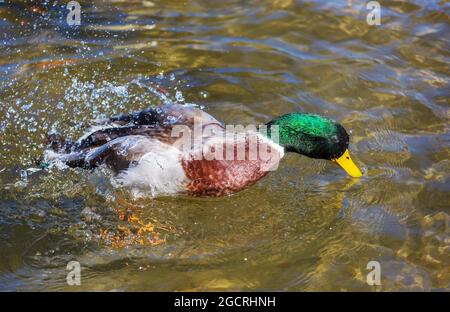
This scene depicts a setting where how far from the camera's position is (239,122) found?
18.1 feet

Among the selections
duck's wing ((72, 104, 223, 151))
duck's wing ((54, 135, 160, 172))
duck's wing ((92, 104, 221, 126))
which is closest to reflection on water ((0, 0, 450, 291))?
duck's wing ((54, 135, 160, 172))

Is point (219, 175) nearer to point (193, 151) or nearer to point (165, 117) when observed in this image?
point (193, 151)

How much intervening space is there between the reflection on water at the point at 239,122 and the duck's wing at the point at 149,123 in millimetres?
293

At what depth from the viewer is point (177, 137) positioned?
444 centimetres

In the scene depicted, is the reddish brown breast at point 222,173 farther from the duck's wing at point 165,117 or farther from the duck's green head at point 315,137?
the duck's wing at point 165,117

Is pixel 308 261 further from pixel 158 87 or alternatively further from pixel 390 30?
pixel 390 30

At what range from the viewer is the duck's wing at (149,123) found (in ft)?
14.9

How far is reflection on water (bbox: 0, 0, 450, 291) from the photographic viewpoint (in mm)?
4086

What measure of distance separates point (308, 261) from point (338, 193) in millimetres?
839

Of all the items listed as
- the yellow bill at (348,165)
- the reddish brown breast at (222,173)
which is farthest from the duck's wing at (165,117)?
the yellow bill at (348,165)

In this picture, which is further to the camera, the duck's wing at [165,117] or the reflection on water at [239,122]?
the duck's wing at [165,117]

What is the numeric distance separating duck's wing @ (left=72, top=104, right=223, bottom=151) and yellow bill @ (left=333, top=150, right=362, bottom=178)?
3.00 ft

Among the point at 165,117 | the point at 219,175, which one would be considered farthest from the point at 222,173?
the point at 165,117
